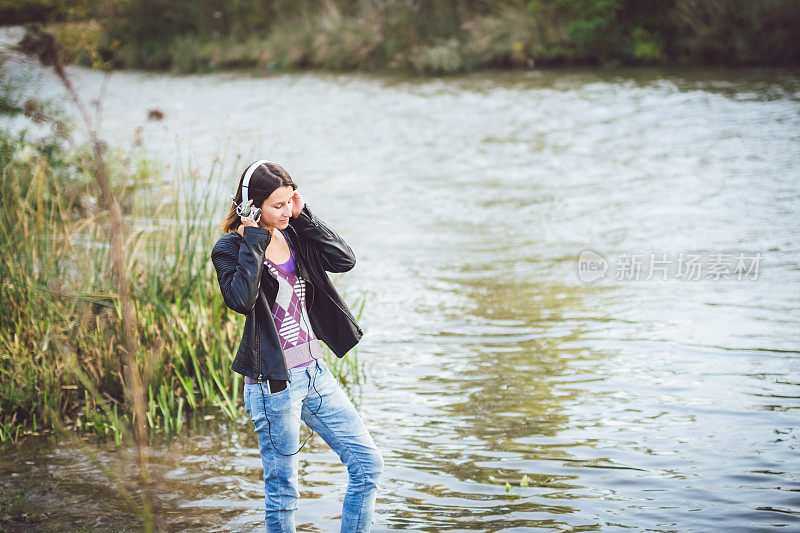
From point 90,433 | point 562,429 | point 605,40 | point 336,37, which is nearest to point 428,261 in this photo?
point 562,429

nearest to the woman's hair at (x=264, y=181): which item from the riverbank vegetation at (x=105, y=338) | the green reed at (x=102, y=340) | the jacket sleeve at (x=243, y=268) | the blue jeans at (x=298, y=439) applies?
the jacket sleeve at (x=243, y=268)

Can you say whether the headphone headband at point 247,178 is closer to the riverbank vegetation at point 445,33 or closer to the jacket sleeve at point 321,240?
the jacket sleeve at point 321,240

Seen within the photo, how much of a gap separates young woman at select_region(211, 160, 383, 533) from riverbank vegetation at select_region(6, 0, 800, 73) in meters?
14.0

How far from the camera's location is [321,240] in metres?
3.33

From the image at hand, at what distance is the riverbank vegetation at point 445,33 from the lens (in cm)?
2056

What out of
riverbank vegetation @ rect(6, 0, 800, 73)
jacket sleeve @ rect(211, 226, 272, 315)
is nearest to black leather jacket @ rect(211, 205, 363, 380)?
jacket sleeve @ rect(211, 226, 272, 315)

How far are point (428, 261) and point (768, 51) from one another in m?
14.4

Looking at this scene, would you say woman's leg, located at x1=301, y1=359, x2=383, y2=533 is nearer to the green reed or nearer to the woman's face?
the woman's face

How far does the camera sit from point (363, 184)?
1334 centimetres

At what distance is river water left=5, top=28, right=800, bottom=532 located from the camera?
431 centimetres

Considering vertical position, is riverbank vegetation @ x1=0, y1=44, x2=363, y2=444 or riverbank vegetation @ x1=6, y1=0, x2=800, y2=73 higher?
riverbank vegetation @ x1=6, y1=0, x2=800, y2=73

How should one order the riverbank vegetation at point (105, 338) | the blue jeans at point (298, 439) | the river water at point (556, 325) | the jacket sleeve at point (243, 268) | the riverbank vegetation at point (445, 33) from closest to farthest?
the jacket sleeve at point (243, 268), the blue jeans at point (298, 439), the river water at point (556, 325), the riverbank vegetation at point (105, 338), the riverbank vegetation at point (445, 33)

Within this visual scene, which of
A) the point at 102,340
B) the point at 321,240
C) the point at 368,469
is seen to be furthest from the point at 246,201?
the point at 102,340

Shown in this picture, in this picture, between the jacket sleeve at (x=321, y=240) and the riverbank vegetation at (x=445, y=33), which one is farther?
the riverbank vegetation at (x=445, y=33)
